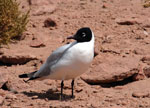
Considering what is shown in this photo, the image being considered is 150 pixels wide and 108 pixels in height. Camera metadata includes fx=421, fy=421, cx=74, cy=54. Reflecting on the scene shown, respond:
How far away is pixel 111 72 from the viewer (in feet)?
27.0

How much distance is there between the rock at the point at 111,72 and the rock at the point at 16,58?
5.42ft

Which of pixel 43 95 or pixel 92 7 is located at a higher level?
pixel 92 7

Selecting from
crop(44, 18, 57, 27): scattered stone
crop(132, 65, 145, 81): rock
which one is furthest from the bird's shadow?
crop(44, 18, 57, 27): scattered stone

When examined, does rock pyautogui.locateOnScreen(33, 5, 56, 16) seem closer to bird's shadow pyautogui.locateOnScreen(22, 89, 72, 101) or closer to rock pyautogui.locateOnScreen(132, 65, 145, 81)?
rock pyautogui.locateOnScreen(132, 65, 145, 81)

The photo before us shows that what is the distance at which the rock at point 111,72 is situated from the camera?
820 cm

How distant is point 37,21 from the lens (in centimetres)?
1281

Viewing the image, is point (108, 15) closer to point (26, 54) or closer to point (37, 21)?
point (37, 21)

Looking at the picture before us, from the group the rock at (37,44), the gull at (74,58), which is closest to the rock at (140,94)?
the gull at (74,58)

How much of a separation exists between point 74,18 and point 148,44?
3.20 metres

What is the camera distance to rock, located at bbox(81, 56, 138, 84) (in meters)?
8.20

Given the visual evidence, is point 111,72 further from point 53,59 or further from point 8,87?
point 8,87

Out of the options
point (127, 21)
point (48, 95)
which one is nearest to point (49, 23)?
point (127, 21)

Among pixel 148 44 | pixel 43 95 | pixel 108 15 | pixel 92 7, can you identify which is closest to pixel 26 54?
pixel 43 95

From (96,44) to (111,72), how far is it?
103 inches
